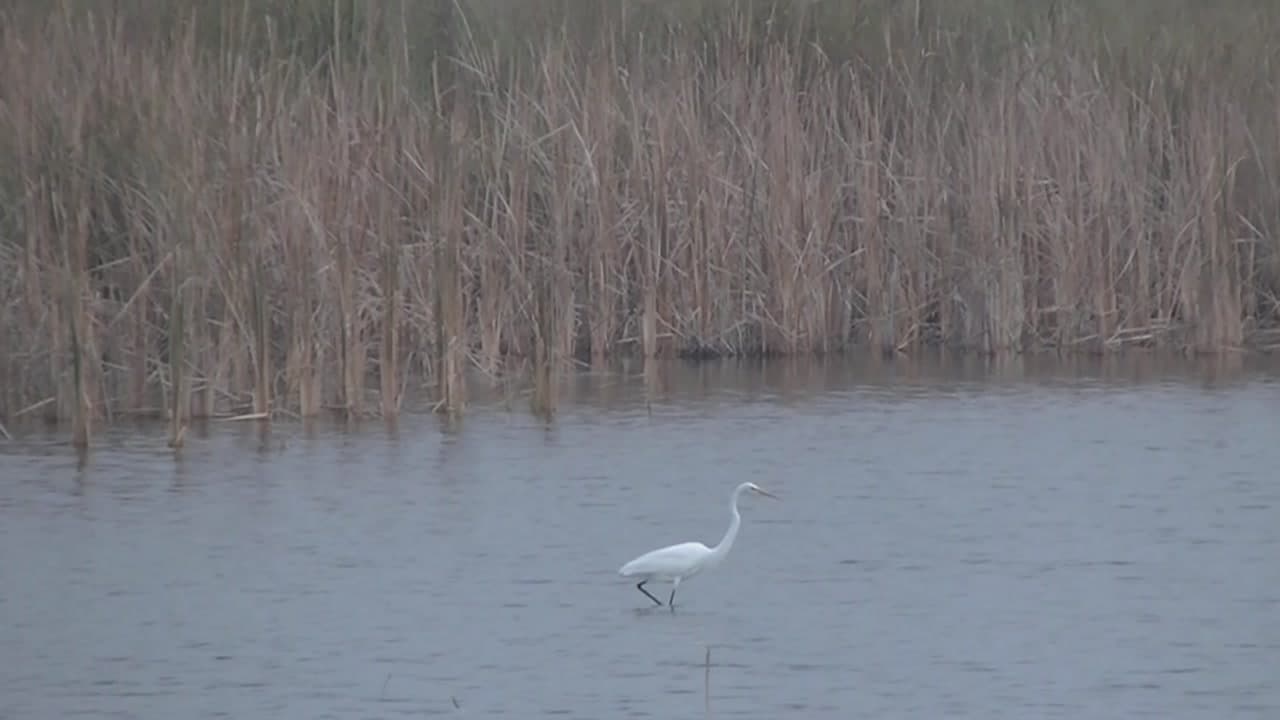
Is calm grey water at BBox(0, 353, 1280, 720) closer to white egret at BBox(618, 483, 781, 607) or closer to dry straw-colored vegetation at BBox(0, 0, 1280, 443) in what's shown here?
white egret at BBox(618, 483, 781, 607)

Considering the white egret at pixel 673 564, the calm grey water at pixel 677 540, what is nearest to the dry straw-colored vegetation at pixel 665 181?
the calm grey water at pixel 677 540

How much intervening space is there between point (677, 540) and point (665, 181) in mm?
4018

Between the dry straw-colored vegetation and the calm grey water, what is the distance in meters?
0.54

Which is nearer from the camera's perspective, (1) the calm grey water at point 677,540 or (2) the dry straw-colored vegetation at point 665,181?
(1) the calm grey water at point 677,540

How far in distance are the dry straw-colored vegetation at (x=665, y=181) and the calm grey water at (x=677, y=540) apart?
0.54 m

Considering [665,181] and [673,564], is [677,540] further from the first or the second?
[665,181]

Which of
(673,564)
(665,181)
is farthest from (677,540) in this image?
(665,181)

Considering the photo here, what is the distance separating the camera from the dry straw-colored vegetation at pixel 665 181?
11180 mm

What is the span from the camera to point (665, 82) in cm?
1334

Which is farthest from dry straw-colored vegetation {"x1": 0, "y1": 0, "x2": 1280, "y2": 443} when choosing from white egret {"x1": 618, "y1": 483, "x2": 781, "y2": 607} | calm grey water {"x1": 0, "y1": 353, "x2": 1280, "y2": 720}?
white egret {"x1": 618, "y1": 483, "x2": 781, "y2": 607}

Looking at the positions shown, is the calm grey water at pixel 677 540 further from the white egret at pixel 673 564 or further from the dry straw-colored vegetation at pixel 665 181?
the dry straw-colored vegetation at pixel 665 181

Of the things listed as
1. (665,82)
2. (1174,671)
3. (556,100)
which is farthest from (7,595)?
(665,82)

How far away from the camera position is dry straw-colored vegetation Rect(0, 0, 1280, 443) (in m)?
11.2

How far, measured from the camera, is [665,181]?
42.2ft
